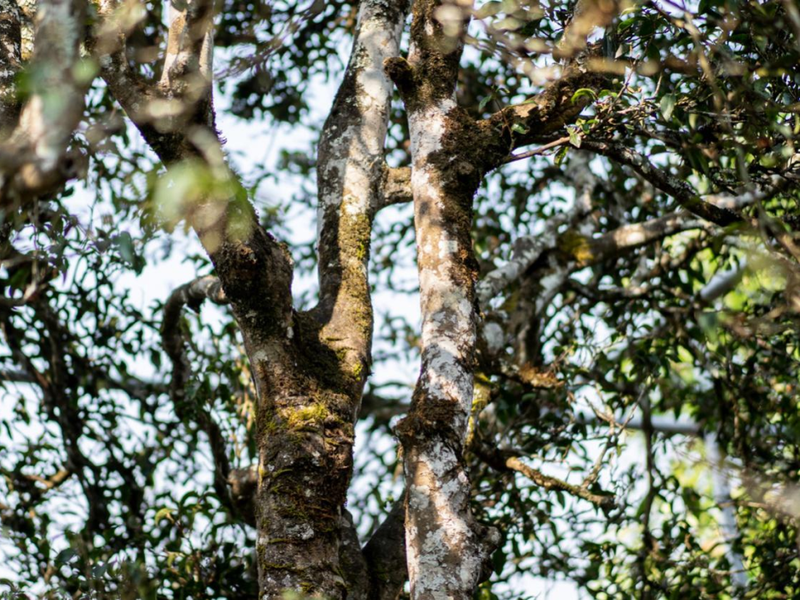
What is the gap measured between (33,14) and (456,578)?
273cm

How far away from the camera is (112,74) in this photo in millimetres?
2971

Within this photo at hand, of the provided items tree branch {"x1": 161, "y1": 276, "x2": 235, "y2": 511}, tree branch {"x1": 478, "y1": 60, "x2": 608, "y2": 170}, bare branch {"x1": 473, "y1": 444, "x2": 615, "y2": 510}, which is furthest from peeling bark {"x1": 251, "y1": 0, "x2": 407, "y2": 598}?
bare branch {"x1": 473, "y1": 444, "x2": 615, "y2": 510}

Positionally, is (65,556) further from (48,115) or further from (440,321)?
(48,115)

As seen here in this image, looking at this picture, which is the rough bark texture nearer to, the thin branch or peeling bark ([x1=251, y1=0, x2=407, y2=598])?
the thin branch

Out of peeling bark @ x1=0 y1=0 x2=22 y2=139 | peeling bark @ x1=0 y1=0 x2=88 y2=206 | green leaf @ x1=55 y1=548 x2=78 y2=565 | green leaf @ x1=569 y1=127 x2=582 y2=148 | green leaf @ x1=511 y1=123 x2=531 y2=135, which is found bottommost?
green leaf @ x1=55 y1=548 x2=78 y2=565

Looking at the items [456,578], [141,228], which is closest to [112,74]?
[141,228]

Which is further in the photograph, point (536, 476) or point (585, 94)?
point (536, 476)

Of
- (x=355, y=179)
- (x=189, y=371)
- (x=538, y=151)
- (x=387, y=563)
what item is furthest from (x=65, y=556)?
(x=538, y=151)

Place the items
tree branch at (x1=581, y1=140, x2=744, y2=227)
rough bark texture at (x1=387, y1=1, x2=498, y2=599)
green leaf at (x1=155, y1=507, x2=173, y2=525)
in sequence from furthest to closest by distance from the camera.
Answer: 1. green leaf at (x1=155, y1=507, x2=173, y2=525)
2. tree branch at (x1=581, y1=140, x2=744, y2=227)
3. rough bark texture at (x1=387, y1=1, x2=498, y2=599)

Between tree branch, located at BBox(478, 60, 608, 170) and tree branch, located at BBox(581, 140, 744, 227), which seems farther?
tree branch, located at BBox(581, 140, 744, 227)

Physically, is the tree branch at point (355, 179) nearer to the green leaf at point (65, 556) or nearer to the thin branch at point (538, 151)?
the thin branch at point (538, 151)

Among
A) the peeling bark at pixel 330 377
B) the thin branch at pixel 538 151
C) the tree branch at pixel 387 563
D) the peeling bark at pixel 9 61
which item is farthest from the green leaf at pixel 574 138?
the peeling bark at pixel 9 61

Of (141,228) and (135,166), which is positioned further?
(135,166)

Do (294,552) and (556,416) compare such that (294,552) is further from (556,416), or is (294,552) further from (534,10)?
(556,416)
